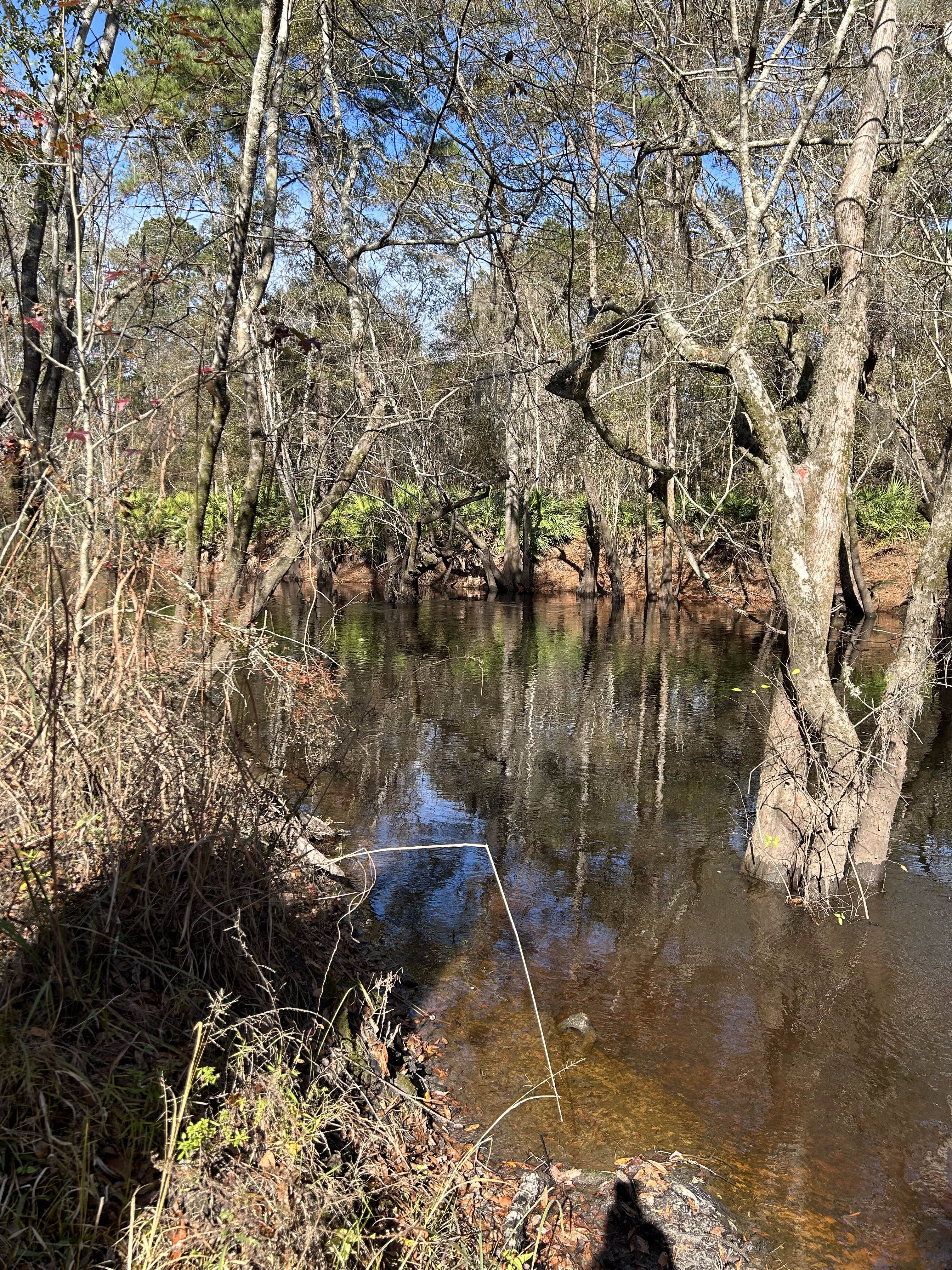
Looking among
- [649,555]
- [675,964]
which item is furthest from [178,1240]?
[649,555]

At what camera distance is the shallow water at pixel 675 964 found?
374 centimetres

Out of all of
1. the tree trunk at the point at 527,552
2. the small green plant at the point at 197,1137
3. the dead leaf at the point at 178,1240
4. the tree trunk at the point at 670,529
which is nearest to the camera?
the dead leaf at the point at 178,1240

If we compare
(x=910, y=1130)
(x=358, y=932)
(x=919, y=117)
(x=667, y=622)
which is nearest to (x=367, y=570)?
(x=667, y=622)

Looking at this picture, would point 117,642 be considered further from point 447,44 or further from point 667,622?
point 667,622

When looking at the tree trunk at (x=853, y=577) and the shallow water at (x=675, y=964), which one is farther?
the tree trunk at (x=853, y=577)

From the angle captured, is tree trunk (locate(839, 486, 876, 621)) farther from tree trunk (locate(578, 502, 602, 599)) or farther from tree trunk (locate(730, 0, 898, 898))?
tree trunk (locate(730, 0, 898, 898))

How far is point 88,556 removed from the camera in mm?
3951

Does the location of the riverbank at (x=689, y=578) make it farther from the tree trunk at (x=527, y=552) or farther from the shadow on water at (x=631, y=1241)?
the shadow on water at (x=631, y=1241)

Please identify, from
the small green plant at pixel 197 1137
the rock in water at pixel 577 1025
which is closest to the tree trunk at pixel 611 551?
the rock in water at pixel 577 1025

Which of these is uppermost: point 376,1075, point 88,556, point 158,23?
point 158,23

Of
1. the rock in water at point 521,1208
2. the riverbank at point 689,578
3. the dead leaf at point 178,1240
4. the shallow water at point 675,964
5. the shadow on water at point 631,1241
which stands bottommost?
the shallow water at point 675,964

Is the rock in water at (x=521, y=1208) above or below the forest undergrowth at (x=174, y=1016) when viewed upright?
below

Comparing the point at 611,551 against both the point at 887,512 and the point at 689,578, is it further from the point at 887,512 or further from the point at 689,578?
the point at 887,512

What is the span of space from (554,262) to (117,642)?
13.8 metres
